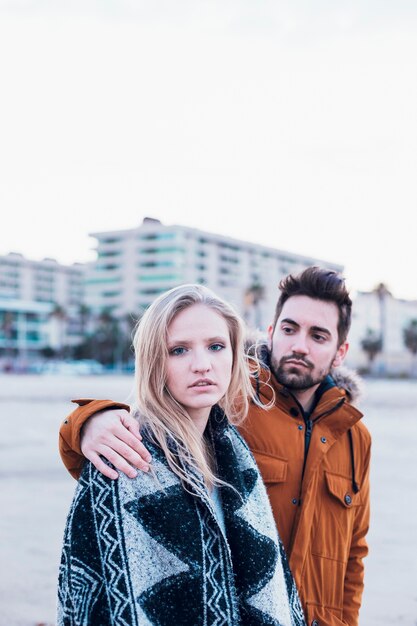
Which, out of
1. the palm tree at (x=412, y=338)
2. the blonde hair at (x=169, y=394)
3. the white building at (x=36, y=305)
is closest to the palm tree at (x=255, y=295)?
the palm tree at (x=412, y=338)

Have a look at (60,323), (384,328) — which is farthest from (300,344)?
(60,323)

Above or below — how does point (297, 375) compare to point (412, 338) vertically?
above

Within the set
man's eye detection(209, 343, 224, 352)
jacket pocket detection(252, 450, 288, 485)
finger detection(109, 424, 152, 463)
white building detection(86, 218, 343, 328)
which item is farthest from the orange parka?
white building detection(86, 218, 343, 328)

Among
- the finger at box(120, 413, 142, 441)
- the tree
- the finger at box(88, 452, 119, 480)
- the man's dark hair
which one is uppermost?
the man's dark hair

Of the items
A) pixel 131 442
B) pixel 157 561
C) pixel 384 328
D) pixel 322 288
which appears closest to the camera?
pixel 157 561

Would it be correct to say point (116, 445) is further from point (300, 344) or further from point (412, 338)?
point (412, 338)

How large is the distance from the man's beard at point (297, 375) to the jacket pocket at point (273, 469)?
1.04ft

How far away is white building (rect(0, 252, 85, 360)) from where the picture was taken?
99.8m

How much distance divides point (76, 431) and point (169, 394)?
322 millimetres

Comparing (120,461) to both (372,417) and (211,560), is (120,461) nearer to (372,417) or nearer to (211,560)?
(211,560)

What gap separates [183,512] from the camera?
1893 millimetres

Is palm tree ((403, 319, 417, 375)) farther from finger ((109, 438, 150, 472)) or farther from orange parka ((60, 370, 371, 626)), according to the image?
finger ((109, 438, 150, 472))

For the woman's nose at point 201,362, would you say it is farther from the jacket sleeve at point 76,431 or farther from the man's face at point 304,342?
the man's face at point 304,342

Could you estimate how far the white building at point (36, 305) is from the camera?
9975 cm
